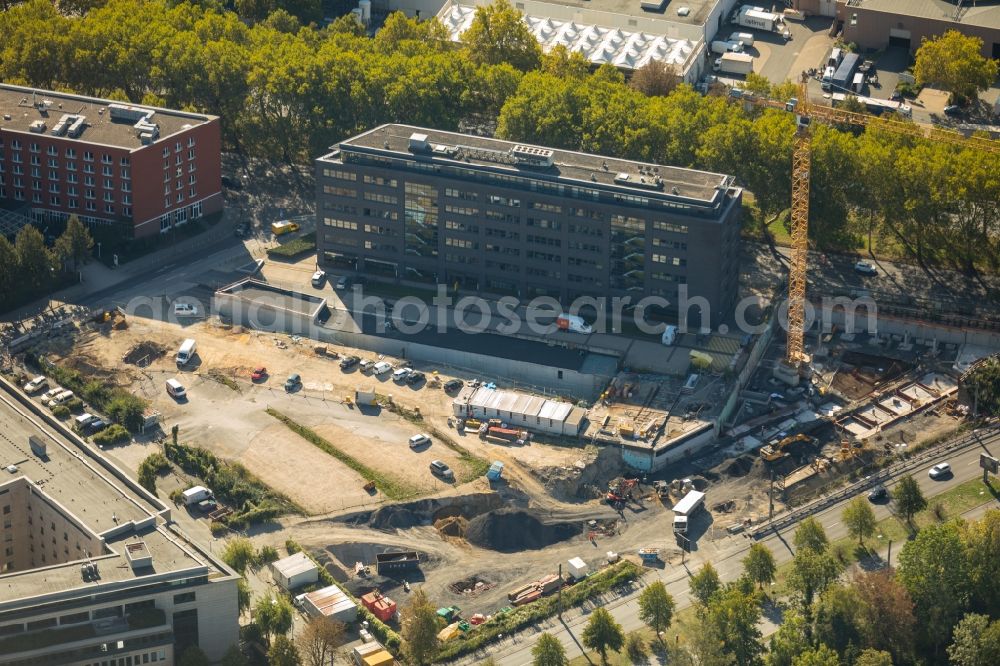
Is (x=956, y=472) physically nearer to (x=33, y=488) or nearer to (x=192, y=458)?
(x=192, y=458)

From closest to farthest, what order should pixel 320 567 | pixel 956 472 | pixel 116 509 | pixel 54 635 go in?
1. pixel 54 635
2. pixel 116 509
3. pixel 320 567
4. pixel 956 472

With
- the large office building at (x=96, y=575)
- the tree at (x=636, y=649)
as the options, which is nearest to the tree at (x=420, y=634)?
the large office building at (x=96, y=575)

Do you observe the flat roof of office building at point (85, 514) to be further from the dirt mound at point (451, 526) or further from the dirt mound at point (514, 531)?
the dirt mound at point (514, 531)

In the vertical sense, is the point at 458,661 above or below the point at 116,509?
below

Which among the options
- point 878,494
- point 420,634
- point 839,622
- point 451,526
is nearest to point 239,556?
point 420,634

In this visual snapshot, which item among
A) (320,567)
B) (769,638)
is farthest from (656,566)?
(320,567)

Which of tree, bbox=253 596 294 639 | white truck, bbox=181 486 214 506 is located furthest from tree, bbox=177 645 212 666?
white truck, bbox=181 486 214 506
